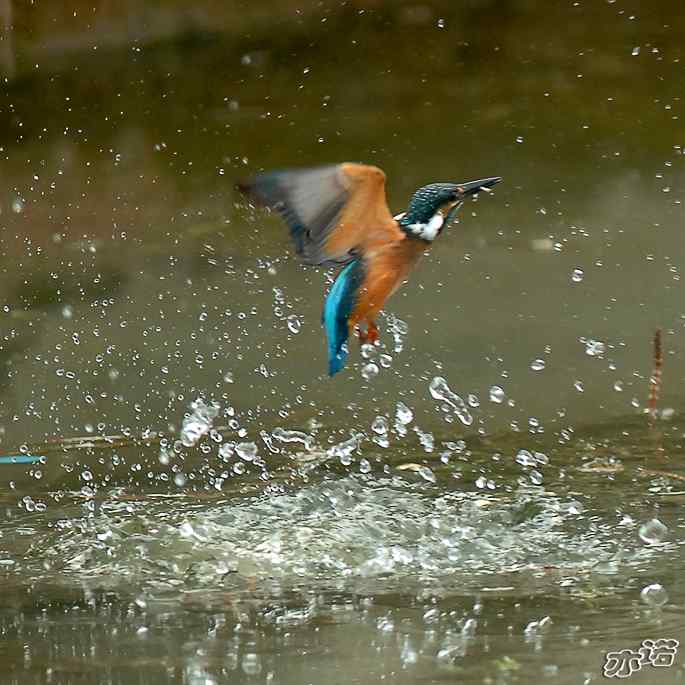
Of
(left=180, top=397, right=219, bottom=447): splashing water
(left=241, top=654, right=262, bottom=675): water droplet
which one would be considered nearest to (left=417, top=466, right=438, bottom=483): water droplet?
(left=180, top=397, right=219, bottom=447): splashing water

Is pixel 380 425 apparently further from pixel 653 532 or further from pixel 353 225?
pixel 653 532

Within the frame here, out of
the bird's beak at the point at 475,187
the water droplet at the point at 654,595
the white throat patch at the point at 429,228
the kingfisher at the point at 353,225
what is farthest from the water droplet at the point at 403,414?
the water droplet at the point at 654,595

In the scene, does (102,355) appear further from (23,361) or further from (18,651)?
(18,651)

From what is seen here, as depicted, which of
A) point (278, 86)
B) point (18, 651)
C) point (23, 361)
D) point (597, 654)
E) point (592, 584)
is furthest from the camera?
point (278, 86)

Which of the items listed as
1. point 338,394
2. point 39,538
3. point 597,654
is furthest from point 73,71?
point 597,654

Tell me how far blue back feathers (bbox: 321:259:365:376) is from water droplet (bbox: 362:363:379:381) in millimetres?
999

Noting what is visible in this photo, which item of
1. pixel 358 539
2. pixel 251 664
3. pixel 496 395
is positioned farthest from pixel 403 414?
pixel 251 664

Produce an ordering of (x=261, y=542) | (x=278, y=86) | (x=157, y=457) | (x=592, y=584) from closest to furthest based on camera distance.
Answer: (x=592, y=584), (x=261, y=542), (x=157, y=457), (x=278, y=86)

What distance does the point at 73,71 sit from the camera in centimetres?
544

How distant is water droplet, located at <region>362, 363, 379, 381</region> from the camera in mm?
3837

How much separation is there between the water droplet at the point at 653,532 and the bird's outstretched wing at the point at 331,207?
692mm

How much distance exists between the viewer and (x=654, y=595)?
2.22 meters

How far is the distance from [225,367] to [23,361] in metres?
0.57

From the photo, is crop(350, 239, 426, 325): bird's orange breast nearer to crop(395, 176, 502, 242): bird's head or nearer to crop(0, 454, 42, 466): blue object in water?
crop(395, 176, 502, 242): bird's head
